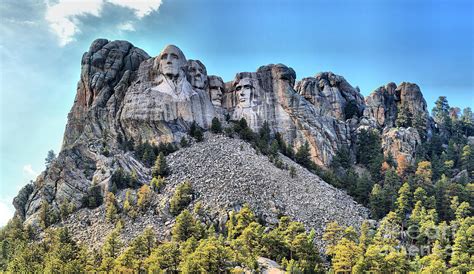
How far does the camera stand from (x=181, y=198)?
266 feet

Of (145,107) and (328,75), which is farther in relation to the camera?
(328,75)

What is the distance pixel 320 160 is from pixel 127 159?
124 ft

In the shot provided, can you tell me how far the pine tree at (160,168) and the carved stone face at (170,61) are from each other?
2120cm

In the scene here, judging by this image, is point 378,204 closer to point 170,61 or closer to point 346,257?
point 346,257

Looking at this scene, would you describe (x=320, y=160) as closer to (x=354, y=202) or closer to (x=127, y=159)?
(x=354, y=202)

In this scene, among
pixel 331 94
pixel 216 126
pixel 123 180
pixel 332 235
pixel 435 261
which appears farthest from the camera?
pixel 331 94

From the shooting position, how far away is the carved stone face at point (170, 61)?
107106mm

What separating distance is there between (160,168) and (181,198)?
10566 millimetres

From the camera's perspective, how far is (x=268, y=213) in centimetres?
8050

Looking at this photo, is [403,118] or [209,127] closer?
[209,127]

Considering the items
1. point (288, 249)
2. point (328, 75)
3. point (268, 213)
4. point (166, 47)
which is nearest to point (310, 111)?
point (328, 75)

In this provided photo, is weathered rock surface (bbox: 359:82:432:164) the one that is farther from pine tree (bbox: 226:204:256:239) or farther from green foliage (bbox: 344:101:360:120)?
pine tree (bbox: 226:204:256:239)

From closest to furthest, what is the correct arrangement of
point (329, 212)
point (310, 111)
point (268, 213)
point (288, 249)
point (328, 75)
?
1. point (288, 249)
2. point (268, 213)
3. point (329, 212)
4. point (310, 111)
5. point (328, 75)

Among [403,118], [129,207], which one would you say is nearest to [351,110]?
[403,118]
